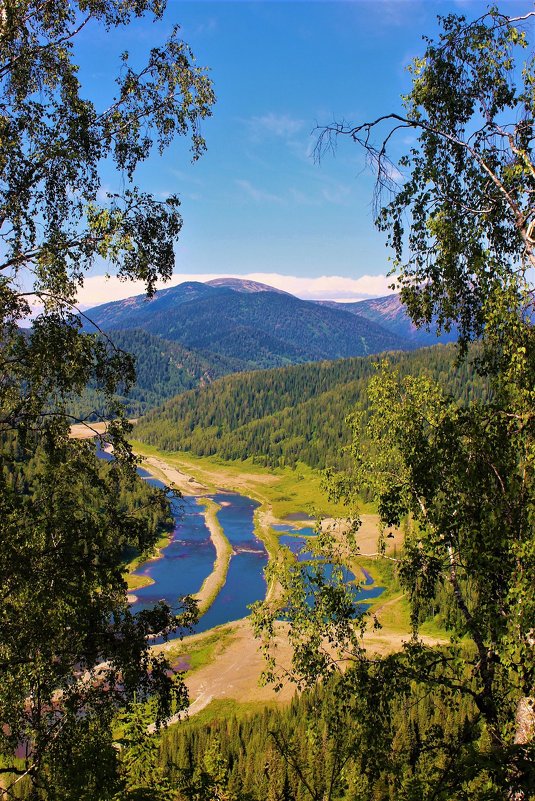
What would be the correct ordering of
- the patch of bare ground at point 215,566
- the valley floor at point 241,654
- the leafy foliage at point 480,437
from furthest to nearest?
the patch of bare ground at point 215,566
the valley floor at point 241,654
the leafy foliage at point 480,437

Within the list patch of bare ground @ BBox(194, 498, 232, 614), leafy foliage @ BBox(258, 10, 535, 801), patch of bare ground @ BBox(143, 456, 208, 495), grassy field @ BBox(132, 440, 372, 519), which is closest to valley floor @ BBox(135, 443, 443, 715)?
patch of bare ground @ BBox(194, 498, 232, 614)

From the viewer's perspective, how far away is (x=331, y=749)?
1368 cm

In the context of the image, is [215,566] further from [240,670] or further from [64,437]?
[64,437]

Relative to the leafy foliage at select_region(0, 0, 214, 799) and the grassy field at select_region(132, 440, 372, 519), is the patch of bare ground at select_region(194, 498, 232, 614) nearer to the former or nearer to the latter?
the grassy field at select_region(132, 440, 372, 519)

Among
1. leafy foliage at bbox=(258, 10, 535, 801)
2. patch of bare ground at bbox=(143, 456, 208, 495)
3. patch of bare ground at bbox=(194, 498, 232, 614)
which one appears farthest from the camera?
patch of bare ground at bbox=(143, 456, 208, 495)

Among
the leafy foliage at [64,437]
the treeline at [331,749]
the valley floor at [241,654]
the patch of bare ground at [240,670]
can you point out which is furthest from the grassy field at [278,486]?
the leafy foliage at [64,437]

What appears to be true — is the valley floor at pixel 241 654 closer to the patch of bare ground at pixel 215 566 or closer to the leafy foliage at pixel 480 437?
the patch of bare ground at pixel 215 566

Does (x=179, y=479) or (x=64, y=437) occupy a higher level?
(x=64, y=437)

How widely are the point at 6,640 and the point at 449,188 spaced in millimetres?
11605

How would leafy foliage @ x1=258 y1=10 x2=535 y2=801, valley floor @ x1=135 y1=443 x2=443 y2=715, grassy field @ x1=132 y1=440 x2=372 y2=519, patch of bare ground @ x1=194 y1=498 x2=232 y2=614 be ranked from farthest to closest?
grassy field @ x1=132 y1=440 x2=372 y2=519, patch of bare ground @ x1=194 y1=498 x2=232 y2=614, valley floor @ x1=135 y1=443 x2=443 y2=715, leafy foliage @ x1=258 y1=10 x2=535 y2=801

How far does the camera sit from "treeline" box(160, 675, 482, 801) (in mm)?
10898

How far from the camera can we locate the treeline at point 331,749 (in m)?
10.9

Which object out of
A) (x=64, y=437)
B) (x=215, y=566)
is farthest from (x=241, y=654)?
(x=64, y=437)

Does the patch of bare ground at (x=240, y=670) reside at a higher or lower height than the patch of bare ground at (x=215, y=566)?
lower
